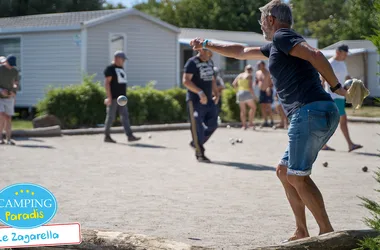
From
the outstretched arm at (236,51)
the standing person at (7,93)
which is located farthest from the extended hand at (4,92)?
the outstretched arm at (236,51)

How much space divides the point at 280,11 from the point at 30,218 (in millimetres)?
2492

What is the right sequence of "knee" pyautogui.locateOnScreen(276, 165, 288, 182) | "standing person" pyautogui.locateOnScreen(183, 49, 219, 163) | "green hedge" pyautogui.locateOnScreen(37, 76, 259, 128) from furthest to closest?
"green hedge" pyautogui.locateOnScreen(37, 76, 259, 128)
"standing person" pyautogui.locateOnScreen(183, 49, 219, 163)
"knee" pyautogui.locateOnScreen(276, 165, 288, 182)

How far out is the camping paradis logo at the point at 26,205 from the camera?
515 centimetres

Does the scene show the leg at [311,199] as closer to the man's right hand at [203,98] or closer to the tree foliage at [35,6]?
the man's right hand at [203,98]

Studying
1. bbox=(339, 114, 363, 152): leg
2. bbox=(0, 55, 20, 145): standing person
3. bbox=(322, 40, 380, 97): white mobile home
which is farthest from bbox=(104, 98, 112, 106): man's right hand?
bbox=(322, 40, 380, 97): white mobile home

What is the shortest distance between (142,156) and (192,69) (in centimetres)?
218

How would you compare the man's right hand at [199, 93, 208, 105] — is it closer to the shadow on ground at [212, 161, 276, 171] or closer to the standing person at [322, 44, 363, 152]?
the shadow on ground at [212, 161, 276, 171]

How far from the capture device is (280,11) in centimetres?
627

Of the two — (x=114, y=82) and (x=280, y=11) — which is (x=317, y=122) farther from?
(x=114, y=82)

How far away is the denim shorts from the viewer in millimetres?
6125

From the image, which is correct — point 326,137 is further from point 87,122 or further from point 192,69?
point 87,122

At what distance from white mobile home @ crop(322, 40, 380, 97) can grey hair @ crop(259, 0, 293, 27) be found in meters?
33.4

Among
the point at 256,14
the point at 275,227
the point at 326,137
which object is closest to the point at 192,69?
the point at 275,227

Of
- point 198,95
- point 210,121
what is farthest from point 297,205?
point 210,121
